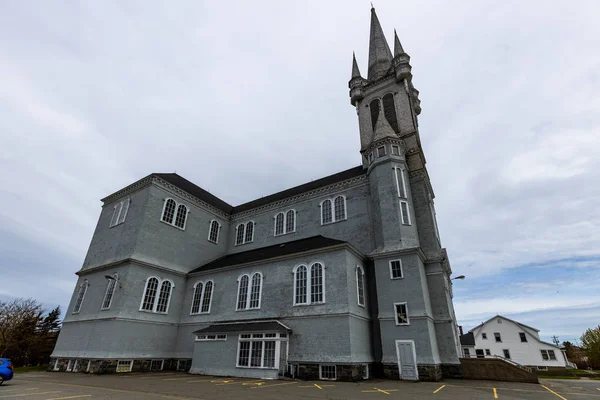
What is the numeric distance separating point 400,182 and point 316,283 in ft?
35.7

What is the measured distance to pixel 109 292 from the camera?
76.4 feet

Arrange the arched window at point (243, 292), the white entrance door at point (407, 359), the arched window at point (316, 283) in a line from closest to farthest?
the white entrance door at point (407, 359) → the arched window at point (316, 283) → the arched window at point (243, 292)

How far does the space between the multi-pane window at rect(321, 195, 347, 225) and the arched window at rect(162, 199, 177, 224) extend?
564 inches

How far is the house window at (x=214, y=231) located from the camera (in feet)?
101

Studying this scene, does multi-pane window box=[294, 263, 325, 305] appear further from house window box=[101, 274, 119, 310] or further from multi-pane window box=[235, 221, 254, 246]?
house window box=[101, 274, 119, 310]

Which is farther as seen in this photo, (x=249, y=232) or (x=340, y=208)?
(x=249, y=232)

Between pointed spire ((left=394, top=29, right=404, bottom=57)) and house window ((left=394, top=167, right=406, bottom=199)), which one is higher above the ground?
pointed spire ((left=394, top=29, right=404, bottom=57))

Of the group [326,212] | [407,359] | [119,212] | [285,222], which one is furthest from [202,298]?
[407,359]

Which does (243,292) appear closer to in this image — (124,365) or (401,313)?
(124,365)

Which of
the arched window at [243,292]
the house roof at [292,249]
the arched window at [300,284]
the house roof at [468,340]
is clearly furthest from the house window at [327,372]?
the house roof at [468,340]

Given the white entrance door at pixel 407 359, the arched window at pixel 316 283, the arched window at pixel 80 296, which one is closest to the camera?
the white entrance door at pixel 407 359

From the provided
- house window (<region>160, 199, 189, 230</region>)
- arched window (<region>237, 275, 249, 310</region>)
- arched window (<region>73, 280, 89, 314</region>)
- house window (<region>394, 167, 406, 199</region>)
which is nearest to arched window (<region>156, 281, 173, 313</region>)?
house window (<region>160, 199, 189, 230</region>)

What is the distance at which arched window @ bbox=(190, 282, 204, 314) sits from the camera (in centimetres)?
2493

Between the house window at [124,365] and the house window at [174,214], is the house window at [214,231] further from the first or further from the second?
the house window at [124,365]
